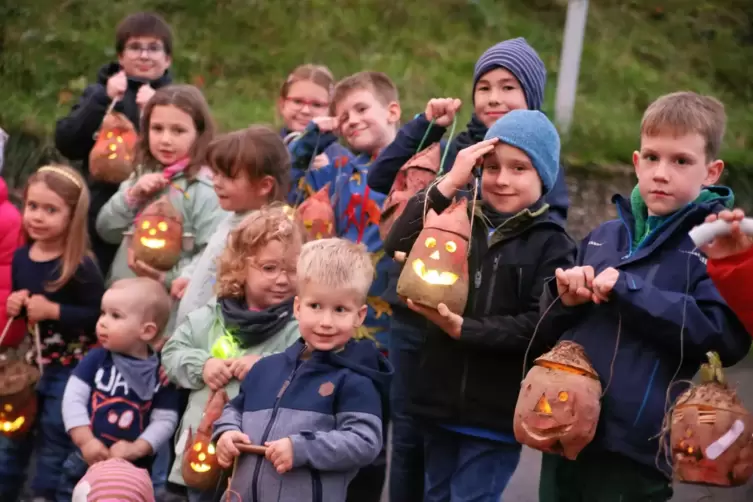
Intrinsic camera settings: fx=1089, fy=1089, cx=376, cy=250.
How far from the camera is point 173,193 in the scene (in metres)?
5.56

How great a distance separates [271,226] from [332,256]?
62cm

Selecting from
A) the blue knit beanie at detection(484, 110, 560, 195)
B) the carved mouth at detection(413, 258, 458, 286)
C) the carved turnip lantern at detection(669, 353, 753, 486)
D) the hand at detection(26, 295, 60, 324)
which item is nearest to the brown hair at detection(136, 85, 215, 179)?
the hand at detection(26, 295, 60, 324)

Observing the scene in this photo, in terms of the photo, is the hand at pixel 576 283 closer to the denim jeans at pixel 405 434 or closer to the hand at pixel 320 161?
the denim jeans at pixel 405 434

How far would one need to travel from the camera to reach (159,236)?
5246 millimetres

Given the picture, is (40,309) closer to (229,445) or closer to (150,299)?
(150,299)

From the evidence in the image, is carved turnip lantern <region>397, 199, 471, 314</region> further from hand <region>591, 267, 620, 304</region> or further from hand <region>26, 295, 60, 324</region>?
hand <region>26, 295, 60, 324</region>

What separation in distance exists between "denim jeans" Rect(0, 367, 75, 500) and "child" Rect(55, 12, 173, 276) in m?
1.38

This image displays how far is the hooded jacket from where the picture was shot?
377cm

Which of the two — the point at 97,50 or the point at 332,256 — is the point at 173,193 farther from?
the point at 97,50

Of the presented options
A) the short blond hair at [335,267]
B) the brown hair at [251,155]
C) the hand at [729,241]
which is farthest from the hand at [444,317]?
the brown hair at [251,155]

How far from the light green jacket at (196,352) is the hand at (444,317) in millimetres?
749

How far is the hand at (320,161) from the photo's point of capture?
5.60m

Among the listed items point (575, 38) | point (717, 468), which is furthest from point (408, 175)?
point (575, 38)

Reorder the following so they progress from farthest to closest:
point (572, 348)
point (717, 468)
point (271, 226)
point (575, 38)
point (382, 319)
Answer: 1. point (575, 38)
2. point (382, 319)
3. point (271, 226)
4. point (572, 348)
5. point (717, 468)
